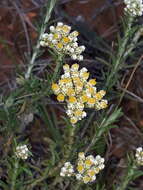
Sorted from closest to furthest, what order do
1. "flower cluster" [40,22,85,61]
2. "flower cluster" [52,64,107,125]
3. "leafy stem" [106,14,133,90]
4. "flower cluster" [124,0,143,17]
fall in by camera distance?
1. "flower cluster" [52,64,107,125]
2. "flower cluster" [40,22,85,61]
3. "flower cluster" [124,0,143,17]
4. "leafy stem" [106,14,133,90]

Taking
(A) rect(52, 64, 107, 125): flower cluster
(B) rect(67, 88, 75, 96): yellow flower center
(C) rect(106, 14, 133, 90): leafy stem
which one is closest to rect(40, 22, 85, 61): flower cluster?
(A) rect(52, 64, 107, 125): flower cluster

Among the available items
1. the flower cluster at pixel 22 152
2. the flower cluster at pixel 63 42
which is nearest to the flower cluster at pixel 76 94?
the flower cluster at pixel 63 42

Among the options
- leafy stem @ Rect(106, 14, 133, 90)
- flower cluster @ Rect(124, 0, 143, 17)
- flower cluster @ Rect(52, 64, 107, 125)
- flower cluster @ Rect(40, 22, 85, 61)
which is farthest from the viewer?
leafy stem @ Rect(106, 14, 133, 90)

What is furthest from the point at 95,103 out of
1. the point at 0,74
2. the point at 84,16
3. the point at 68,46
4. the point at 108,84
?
the point at 84,16

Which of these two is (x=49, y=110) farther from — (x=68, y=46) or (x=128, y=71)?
(x=68, y=46)

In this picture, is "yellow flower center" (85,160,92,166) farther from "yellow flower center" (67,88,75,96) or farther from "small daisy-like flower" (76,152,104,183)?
"yellow flower center" (67,88,75,96)

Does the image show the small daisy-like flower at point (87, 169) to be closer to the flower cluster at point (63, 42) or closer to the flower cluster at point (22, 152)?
the flower cluster at point (22, 152)

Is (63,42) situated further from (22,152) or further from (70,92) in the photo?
(22,152)

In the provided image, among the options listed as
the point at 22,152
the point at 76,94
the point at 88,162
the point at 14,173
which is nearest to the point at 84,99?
the point at 76,94
